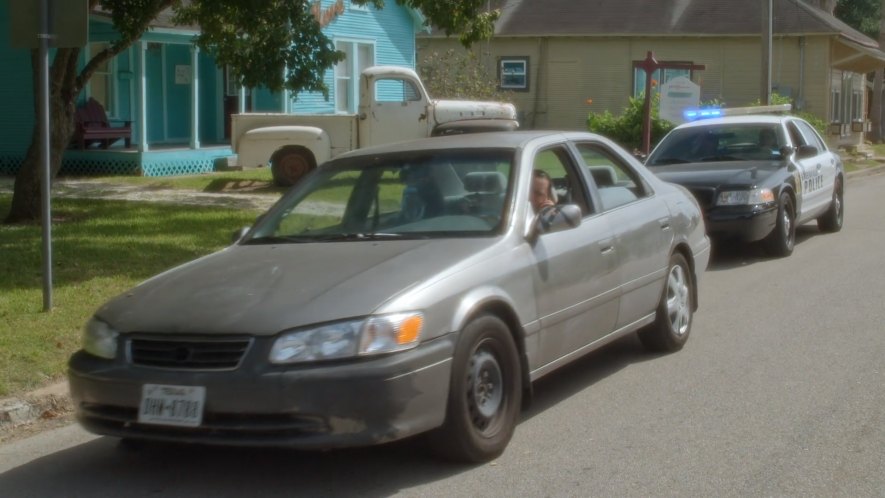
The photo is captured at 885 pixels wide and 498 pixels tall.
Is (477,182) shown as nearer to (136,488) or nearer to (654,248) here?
(654,248)

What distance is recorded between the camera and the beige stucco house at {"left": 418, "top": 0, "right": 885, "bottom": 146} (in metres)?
35.1

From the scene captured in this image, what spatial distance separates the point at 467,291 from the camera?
582 cm

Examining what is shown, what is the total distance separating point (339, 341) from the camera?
209 inches

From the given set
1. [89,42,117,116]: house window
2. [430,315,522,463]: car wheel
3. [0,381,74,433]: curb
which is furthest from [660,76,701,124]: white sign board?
[430,315,522,463]: car wheel

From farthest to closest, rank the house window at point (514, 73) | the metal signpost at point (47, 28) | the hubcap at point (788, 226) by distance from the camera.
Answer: the house window at point (514, 73), the hubcap at point (788, 226), the metal signpost at point (47, 28)

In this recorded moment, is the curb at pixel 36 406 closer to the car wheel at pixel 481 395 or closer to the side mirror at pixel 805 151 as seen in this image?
the car wheel at pixel 481 395

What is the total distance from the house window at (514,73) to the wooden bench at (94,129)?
1741 centimetres

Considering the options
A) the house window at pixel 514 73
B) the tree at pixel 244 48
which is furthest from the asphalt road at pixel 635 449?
the house window at pixel 514 73

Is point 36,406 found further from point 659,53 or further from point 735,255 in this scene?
point 659,53

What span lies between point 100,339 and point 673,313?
4.13m

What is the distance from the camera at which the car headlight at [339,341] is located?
5277 millimetres

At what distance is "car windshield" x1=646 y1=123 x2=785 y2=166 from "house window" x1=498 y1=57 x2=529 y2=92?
23868 millimetres

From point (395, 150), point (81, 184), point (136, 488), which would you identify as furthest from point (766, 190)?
point (81, 184)

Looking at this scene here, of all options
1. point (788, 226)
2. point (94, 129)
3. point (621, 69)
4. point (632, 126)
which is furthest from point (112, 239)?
point (621, 69)
